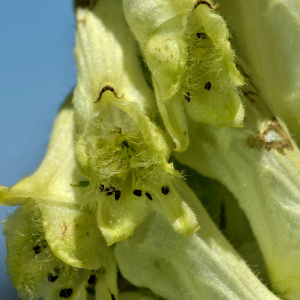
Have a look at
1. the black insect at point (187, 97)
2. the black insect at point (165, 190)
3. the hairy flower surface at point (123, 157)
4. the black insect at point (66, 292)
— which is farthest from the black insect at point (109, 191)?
the black insect at point (66, 292)

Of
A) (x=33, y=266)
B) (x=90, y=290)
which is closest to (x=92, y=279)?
(x=90, y=290)

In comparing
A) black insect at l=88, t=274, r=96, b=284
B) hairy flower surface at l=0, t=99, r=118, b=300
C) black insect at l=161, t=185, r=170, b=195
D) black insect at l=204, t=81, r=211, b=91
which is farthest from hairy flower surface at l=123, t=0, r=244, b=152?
black insect at l=88, t=274, r=96, b=284

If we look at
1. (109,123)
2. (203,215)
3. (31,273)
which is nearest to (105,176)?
(109,123)

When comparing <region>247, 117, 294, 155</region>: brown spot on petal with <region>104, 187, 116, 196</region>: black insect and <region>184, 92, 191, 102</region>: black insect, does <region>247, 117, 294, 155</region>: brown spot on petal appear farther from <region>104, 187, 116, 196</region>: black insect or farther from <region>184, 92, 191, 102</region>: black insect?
<region>104, 187, 116, 196</region>: black insect

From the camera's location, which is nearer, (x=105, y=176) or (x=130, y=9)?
(x=105, y=176)

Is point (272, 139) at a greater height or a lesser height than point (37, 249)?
greater

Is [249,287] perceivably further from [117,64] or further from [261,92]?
[117,64]

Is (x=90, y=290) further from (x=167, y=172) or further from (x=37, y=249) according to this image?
(x=167, y=172)

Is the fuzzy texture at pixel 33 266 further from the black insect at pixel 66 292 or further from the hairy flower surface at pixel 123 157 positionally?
the hairy flower surface at pixel 123 157
